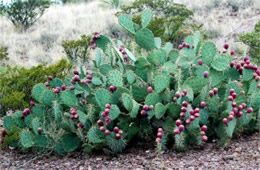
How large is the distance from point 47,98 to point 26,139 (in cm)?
48

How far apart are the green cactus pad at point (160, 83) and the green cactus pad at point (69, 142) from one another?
0.94 meters

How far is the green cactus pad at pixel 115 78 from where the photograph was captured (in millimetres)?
4607

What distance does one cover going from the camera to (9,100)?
19.3 ft

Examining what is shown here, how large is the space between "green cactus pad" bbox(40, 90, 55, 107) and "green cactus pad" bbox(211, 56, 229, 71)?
1.68 m

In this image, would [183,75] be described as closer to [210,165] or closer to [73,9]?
[210,165]

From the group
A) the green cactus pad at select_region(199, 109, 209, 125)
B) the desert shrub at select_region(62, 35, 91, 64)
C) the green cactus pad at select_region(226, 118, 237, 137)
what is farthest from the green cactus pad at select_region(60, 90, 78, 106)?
the desert shrub at select_region(62, 35, 91, 64)

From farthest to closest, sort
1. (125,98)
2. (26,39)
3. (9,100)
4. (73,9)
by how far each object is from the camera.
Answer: (73,9) < (26,39) < (9,100) < (125,98)

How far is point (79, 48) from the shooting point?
10.7 metres

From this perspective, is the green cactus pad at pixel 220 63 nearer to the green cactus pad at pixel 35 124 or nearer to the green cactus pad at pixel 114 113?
the green cactus pad at pixel 114 113

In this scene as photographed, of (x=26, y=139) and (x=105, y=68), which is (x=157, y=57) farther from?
(x=26, y=139)

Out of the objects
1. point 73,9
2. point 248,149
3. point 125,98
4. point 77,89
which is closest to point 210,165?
point 248,149

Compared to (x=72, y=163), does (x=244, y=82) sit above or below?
above

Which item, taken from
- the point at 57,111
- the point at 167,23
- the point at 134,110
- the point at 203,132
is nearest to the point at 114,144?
the point at 134,110

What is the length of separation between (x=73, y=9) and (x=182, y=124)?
59.3 ft
